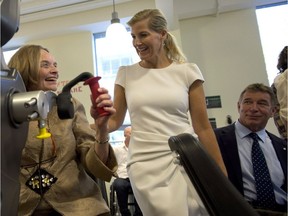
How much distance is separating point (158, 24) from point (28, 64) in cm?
59

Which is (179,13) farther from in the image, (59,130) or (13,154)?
(13,154)

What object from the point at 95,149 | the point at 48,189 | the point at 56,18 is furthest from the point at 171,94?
the point at 56,18

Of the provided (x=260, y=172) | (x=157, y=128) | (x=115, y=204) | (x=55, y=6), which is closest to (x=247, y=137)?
(x=260, y=172)

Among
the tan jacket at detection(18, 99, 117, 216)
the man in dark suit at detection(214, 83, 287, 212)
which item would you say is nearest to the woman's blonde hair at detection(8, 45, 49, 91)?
Result: the tan jacket at detection(18, 99, 117, 216)

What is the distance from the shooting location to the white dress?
3.27ft

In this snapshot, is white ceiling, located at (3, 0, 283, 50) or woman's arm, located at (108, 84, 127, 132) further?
white ceiling, located at (3, 0, 283, 50)

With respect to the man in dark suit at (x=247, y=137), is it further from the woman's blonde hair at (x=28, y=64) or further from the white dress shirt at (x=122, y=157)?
the white dress shirt at (x=122, y=157)

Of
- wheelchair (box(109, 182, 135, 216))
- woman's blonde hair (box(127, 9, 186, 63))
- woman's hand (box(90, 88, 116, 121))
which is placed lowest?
wheelchair (box(109, 182, 135, 216))

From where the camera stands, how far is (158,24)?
4.03 feet

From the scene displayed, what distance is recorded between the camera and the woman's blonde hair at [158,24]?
1.21 metres

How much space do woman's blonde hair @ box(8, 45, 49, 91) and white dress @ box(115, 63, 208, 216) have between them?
1.18 ft

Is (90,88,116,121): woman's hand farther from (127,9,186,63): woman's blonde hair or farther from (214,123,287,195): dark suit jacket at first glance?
(127,9,186,63): woman's blonde hair

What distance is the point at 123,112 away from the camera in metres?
1.25

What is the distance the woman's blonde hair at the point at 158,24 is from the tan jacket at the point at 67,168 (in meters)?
0.56
